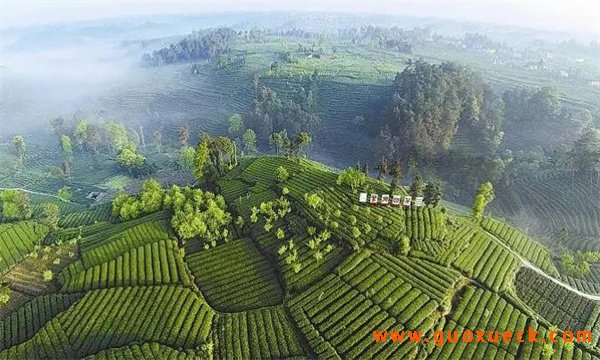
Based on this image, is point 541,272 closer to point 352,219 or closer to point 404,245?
point 404,245

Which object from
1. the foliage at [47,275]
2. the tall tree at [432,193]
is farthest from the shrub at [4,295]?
the tall tree at [432,193]

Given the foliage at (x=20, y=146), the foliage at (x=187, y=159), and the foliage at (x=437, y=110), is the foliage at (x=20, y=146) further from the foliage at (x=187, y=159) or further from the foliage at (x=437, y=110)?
the foliage at (x=437, y=110)

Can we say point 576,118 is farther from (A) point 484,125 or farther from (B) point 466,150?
(B) point 466,150

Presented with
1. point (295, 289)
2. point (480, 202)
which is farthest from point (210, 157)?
point (480, 202)

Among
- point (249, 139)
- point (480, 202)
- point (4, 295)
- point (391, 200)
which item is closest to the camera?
point (4, 295)

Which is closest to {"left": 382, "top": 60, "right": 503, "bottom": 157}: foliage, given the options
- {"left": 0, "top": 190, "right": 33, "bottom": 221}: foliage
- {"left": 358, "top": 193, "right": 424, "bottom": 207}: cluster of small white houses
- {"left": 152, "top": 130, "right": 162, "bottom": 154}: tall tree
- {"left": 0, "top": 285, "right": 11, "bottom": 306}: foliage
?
{"left": 358, "top": 193, "right": 424, "bottom": 207}: cluster of small white houses
